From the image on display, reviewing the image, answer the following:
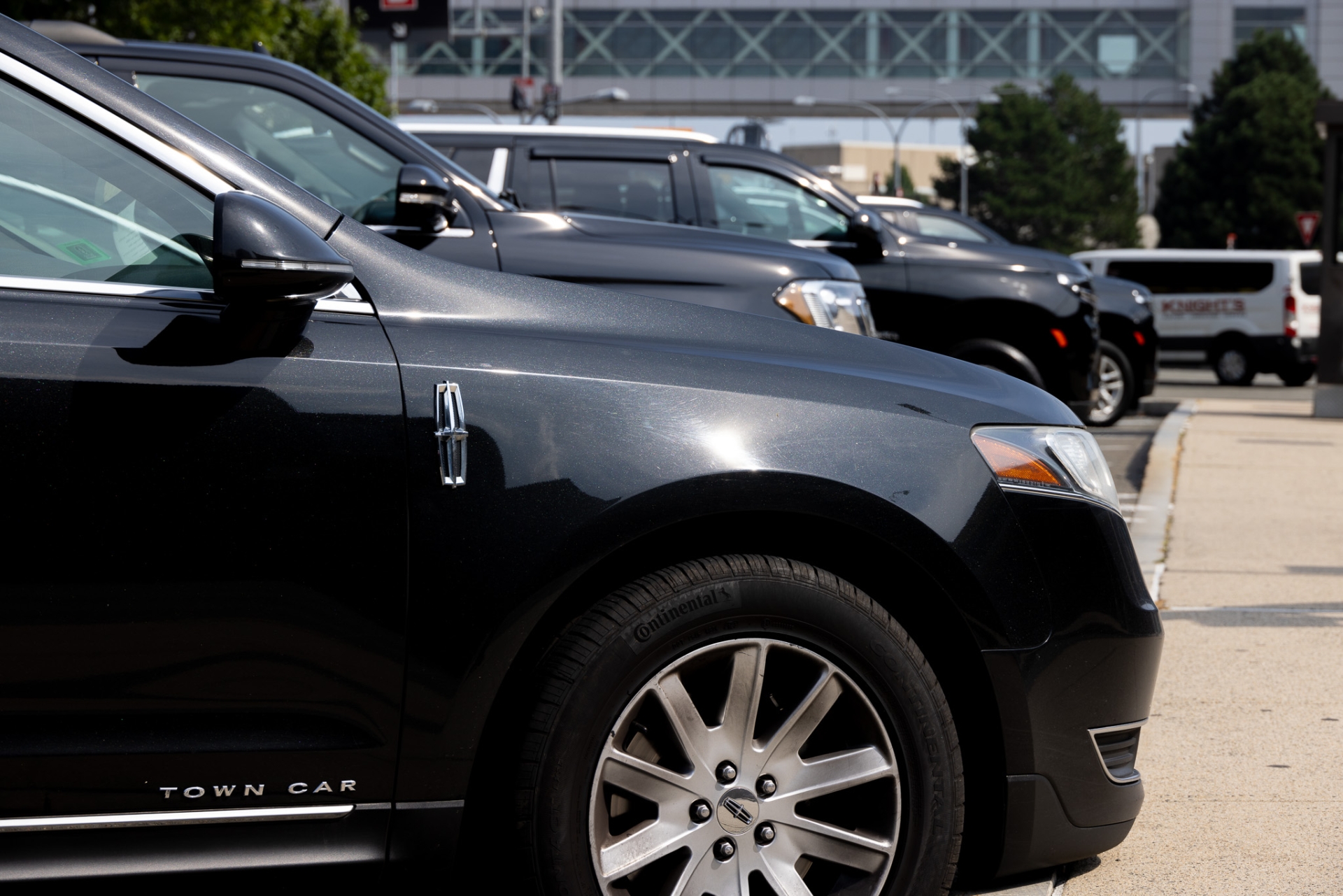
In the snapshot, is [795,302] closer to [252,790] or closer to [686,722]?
[686,722]

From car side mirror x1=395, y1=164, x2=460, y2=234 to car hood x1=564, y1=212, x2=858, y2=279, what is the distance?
573 millimetres

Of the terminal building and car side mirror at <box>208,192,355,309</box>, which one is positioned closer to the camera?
car side mirror at <box>208,192,355,309</box>

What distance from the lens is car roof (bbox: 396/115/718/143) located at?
861 centimetres

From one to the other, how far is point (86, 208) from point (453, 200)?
281 cm

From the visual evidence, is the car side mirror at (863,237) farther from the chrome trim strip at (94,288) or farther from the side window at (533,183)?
the chrome trim strip at (94,288)

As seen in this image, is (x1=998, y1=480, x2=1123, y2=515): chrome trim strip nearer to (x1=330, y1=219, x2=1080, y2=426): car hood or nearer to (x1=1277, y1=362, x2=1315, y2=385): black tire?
(x1=330, y1=219, x2=1080, y2=426): car hood

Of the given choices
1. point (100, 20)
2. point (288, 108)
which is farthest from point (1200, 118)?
point (288, 108)

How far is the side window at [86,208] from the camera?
2.54m

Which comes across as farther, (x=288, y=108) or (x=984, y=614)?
(x=288, y=108)

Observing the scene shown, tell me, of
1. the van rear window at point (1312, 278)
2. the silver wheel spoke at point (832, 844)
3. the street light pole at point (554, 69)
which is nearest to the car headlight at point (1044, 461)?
the silver wheel spoke at point (832, 844)

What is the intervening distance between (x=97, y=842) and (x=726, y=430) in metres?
1.22

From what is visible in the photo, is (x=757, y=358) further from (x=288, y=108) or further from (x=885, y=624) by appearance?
(x=288, y=108)

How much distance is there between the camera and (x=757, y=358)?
2822 millimetres

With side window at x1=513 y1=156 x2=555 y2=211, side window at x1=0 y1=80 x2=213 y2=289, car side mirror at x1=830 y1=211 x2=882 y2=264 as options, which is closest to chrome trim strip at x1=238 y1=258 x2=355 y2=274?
side window at x1=0 y1=80 x2=213 y2=289
